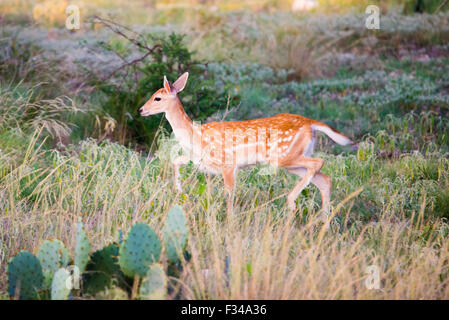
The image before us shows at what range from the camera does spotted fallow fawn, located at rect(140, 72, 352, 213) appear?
5238 millimetres

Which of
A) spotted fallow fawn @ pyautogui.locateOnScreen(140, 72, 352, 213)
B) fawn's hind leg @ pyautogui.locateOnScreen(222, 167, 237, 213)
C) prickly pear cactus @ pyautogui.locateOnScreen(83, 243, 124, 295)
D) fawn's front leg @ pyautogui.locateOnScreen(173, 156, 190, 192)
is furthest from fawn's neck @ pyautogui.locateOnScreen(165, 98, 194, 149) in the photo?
prickly pear cactus @ pyautogui.locateOnScreen(83, 243, 124, 295)

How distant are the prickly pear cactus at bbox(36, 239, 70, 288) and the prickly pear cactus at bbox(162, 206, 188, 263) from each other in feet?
2.08

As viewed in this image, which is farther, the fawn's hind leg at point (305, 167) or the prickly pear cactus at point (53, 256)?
the fawn's hind leg at point (305, 167)

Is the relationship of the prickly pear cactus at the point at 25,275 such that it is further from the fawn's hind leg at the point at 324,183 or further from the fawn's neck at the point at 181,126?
the fawn's hind leg at the point at 324,183

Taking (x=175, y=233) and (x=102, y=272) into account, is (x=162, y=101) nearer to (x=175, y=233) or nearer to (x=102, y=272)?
(x=175, y=233)

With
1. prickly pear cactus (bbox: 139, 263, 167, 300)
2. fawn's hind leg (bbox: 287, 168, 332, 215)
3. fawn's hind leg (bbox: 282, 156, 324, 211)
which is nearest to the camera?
prickly pear cactus (bbox: 139, 263, 167, 300)

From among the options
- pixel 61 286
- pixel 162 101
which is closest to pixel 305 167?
pixel 162 101

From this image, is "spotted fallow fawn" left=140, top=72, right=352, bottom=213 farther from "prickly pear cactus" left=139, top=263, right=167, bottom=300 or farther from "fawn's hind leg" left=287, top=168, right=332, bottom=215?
"prickly pear cactus" left=139, top=263, right=167, bottom=300

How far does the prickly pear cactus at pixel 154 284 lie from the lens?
3.46 m

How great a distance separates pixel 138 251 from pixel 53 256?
58 cm

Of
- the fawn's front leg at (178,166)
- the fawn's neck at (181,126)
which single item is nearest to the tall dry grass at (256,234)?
the fawn's front leg at (178,166)

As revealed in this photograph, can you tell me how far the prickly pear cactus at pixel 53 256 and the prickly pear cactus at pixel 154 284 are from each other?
0.64 meters
